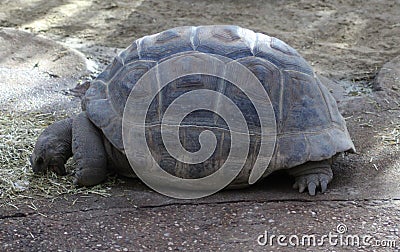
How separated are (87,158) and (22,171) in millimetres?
475

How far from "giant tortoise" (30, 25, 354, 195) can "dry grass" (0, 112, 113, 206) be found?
0.09 metres

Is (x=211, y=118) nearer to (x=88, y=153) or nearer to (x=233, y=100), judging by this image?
(x=233, y=100)

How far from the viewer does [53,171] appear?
14.0 feet

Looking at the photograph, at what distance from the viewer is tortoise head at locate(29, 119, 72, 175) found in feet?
13.8

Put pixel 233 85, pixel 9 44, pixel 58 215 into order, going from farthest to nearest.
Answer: pixel 9 44 < pixel 233 85 < pixel 58 215

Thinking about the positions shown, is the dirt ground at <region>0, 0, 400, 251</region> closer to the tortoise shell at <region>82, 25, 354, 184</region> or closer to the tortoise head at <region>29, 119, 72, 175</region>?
the tortoise shell at <region>82, 25, 354, 184</region>

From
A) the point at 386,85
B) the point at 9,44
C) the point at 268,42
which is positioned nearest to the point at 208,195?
the point at 268,42

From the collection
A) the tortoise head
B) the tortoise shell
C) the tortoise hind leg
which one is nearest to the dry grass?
the tortoise head

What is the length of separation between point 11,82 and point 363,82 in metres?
3.09

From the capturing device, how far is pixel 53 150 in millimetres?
4215

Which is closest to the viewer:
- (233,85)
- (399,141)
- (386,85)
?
(233,85)

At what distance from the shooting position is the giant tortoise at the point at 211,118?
3914mm

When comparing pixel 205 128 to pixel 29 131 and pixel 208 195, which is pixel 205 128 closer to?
pixel 208 195

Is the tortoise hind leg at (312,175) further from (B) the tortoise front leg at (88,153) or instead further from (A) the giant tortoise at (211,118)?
(B) the tortoise front leg at (88,153)
